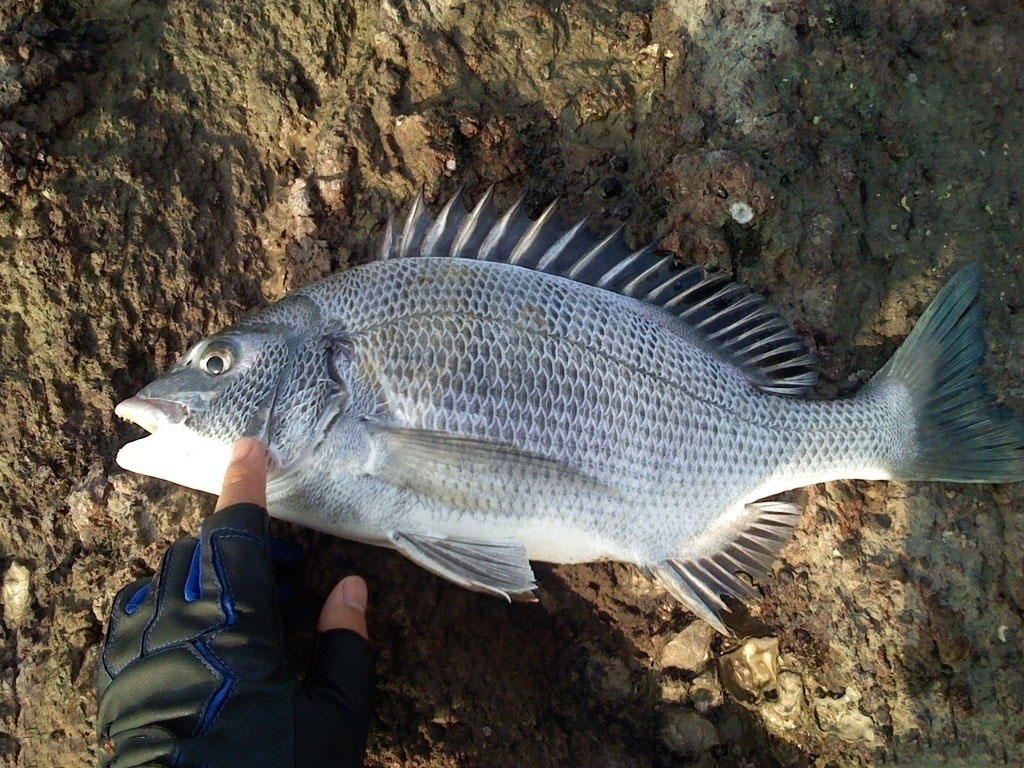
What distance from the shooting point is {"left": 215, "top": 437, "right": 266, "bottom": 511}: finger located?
2.02 meters

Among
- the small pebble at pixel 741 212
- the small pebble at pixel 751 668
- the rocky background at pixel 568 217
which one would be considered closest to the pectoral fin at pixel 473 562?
the rocky background at pixel 568 217

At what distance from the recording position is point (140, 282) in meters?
2.62

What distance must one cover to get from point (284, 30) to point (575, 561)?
254cm

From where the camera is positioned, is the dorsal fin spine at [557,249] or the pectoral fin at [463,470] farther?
the dorsal fin spine at [557,249]

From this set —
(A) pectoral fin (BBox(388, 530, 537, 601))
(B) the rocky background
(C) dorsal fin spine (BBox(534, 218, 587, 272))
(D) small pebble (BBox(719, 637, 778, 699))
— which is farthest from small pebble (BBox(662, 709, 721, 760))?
(C) dorsal fin spine (BBox(534, 218, 587, 272))

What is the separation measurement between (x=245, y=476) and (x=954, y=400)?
8.01ft

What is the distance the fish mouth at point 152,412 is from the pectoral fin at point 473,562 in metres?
0.78

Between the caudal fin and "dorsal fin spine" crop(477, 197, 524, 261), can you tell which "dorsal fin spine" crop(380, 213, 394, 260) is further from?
the caudal fin

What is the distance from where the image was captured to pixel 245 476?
205 cm

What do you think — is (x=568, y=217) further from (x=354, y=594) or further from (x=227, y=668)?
(x=227, y=668)

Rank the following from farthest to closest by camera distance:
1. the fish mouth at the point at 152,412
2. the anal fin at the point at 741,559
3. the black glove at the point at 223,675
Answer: the anal fin at the point at 741,559 < the fish mouth at the point at 152,412 < the black glove at the point at 223,675

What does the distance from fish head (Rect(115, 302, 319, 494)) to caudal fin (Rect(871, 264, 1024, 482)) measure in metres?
2.15

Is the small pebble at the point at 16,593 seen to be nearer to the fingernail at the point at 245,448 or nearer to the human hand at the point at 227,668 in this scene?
the human hand at the point at 227,668

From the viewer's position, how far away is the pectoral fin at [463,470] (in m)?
2.17
